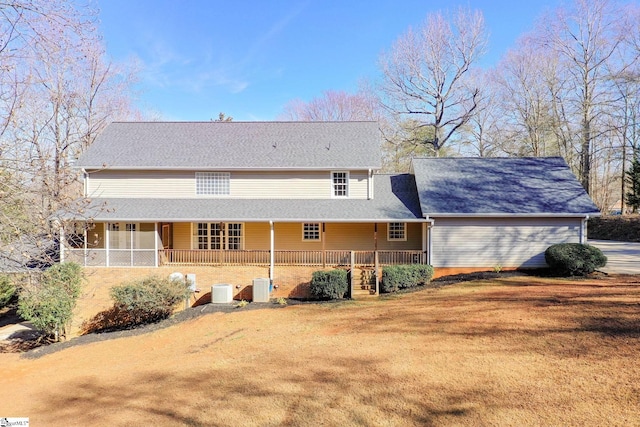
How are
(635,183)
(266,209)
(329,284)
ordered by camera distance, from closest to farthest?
1. (329,284)
2. (266,209)
3. (635,183)

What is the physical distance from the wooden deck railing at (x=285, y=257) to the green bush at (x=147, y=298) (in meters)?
2.27

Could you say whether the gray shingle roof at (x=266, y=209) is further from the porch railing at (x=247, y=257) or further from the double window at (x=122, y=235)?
the porch railing at (x=247, y=257)

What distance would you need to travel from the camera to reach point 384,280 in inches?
573

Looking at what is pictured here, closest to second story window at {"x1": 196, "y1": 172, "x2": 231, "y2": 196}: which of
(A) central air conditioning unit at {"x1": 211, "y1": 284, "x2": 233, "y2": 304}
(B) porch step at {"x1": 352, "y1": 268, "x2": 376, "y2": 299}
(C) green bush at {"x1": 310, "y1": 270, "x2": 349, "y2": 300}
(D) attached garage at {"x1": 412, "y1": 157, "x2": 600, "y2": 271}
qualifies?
(A) central air conditioning unit at {"x1": 211, "y1": 284, "x2": 233, "y2": 304}

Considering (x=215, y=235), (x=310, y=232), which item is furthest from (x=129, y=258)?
(x=310, y=232)

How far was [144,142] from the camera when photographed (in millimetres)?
18969

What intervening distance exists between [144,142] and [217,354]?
14.3m

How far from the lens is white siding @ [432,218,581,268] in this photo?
15602 millimetres

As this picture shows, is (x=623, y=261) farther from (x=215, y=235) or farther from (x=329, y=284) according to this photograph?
(x=215, y=235)

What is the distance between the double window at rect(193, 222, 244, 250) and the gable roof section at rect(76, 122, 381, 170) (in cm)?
298

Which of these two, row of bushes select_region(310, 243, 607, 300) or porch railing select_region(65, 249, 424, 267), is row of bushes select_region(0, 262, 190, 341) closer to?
porch railing select_region(65, 249, 424, 267)

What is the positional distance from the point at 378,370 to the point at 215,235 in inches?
514

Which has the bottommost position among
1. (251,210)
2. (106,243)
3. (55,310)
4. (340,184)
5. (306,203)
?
(55,310)

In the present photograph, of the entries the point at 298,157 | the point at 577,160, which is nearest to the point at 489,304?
the point at 298,157
